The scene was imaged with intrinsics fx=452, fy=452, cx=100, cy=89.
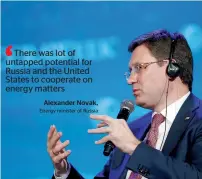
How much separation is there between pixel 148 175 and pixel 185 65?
51cm

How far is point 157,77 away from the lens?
169 centimetres

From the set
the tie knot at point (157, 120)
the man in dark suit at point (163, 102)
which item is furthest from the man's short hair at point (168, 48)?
the tie knot at point (157, 120)

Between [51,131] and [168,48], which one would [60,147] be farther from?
[168,48]

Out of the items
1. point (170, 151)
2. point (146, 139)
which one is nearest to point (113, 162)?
point (146, 139)

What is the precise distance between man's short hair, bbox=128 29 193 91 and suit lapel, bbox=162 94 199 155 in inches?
3.5

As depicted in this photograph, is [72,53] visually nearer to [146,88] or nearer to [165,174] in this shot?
[146,88]

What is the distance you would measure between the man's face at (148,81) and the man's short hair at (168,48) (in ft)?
0.12

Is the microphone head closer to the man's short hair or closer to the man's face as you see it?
the man's face

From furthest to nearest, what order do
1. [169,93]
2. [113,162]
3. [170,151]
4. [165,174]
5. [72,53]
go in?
[72,53], [113,162], [169,93], [170,151], [165,174]

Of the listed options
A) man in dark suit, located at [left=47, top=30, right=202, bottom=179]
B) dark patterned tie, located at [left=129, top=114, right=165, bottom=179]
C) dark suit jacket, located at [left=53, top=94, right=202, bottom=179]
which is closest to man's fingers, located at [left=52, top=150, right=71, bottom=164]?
man in dark suit, located at [left=47, top=30, right=202, bottom=179]

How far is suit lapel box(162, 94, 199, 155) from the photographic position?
161 cm

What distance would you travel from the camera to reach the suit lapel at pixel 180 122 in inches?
63.4

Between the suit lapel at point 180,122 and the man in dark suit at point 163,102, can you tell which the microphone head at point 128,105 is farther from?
the suit lapel at point 180,122

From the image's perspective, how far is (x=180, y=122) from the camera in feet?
5.44
